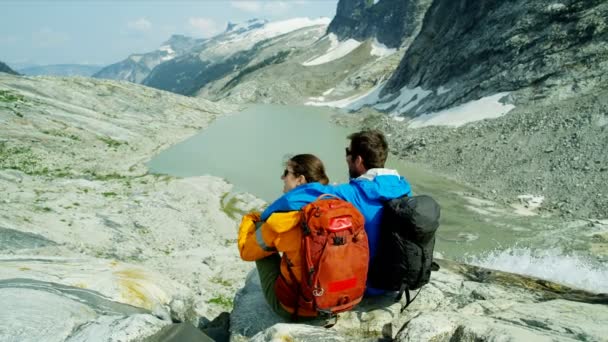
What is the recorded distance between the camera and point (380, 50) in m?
126

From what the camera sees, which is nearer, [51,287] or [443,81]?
[51,287]

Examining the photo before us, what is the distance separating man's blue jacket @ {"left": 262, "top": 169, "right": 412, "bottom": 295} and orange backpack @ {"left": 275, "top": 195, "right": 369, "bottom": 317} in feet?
0.92

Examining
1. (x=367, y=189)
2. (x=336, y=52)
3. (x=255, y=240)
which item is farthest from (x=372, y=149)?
(x=336, y=52)

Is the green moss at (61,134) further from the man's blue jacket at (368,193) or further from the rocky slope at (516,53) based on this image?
the man's blue jacket at (368,193)

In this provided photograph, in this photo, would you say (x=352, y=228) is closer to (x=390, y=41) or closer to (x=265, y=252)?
(x=265, y=252)

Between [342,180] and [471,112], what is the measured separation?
65.5 feet

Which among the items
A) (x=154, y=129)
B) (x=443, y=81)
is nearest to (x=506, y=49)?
(x=443, y=81)

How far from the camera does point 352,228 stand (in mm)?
4875

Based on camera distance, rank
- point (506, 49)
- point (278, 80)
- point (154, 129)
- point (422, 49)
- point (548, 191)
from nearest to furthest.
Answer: point (548, 191) < point (506, 49) < point (154, 129) < point (422, 49) < point (278, 80)

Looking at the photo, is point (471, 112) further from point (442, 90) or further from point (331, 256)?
point (331, 256)

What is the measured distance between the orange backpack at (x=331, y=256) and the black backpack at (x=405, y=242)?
49 cm

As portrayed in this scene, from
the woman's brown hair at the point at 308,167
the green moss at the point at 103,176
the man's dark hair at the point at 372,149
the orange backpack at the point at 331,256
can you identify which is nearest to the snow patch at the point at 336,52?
the green moss at the point at 103,176

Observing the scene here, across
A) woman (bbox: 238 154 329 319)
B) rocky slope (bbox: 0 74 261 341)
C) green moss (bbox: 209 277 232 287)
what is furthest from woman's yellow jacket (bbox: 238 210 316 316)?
green moss (bbox: 209 277 232 287)

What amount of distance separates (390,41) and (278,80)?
3808 cm
